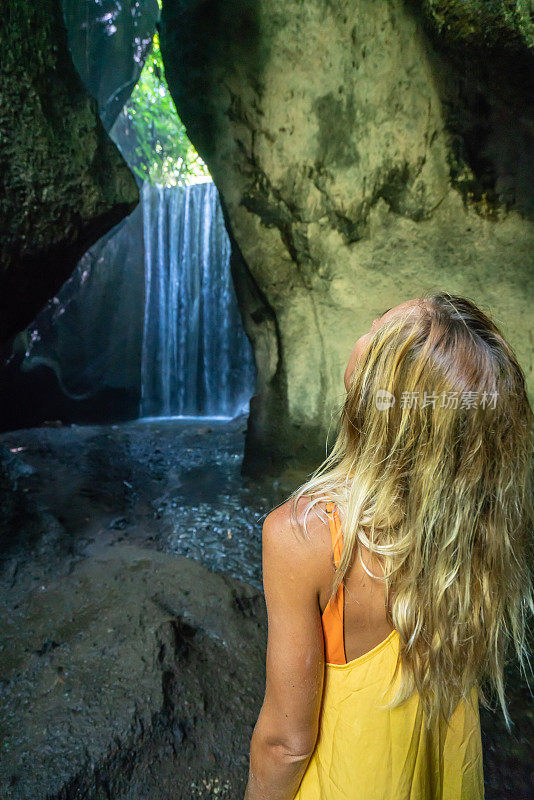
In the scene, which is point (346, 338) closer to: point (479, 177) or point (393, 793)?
point (479, 177)

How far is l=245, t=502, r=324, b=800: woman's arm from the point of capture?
0.81 metres

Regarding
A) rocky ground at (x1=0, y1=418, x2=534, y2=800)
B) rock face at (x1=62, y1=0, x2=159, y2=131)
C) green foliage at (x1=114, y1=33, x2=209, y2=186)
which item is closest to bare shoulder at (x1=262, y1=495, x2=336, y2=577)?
rocky ground at (x1=0, y1=418, x2=534, y2=800)

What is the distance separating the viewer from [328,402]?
4695 mm

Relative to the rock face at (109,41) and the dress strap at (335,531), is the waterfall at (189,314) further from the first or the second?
the dress strap at (335,531)

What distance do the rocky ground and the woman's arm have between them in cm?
113

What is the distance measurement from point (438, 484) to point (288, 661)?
40cm

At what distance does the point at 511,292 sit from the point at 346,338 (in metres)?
1.46

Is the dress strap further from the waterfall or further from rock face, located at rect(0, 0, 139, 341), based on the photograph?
the waterfall

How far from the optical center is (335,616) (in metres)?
0.85

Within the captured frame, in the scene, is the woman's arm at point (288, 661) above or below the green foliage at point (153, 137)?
below

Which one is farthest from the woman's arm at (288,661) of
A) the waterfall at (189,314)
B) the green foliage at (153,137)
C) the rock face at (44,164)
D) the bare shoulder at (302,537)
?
the green foliage at (153,137)

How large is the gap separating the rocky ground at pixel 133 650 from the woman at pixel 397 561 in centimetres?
118

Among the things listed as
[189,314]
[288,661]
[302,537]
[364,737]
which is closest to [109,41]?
[189,314]

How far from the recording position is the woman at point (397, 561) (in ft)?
2.64
